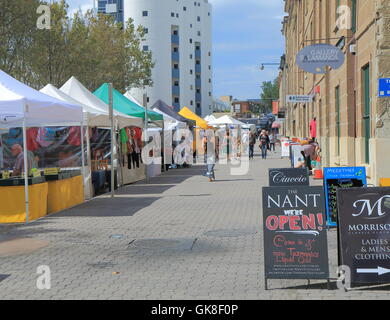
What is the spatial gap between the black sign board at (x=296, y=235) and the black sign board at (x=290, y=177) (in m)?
3.51

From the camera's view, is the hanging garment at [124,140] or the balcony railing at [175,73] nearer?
the hanging garment at [124,140]

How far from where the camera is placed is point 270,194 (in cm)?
651

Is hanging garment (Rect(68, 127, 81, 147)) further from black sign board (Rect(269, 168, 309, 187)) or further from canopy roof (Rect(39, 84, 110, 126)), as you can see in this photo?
black sign board (Rect(269, 168, 309, 187))

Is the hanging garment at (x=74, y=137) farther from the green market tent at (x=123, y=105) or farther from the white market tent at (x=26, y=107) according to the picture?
the white market tent at (x=26, y=107)

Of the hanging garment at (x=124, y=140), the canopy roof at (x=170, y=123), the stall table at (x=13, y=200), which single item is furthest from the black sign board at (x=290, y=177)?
the canopy roof at (x=170, y=123)

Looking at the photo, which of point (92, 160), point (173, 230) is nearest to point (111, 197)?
point (92, 160)

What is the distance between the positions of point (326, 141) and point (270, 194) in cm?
1635

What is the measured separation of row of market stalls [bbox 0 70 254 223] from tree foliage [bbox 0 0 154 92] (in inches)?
315

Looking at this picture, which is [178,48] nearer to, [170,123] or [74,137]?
[170,123]

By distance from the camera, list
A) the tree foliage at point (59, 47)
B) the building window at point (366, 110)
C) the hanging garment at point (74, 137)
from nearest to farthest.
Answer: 1. the building window at point (366, 110)
2. the hanging garment at point (74, 137)
3. the tree foliage at point (59, 47)

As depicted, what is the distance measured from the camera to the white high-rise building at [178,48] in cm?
9000

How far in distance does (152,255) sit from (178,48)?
291ft

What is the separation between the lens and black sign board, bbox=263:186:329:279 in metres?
6.39
